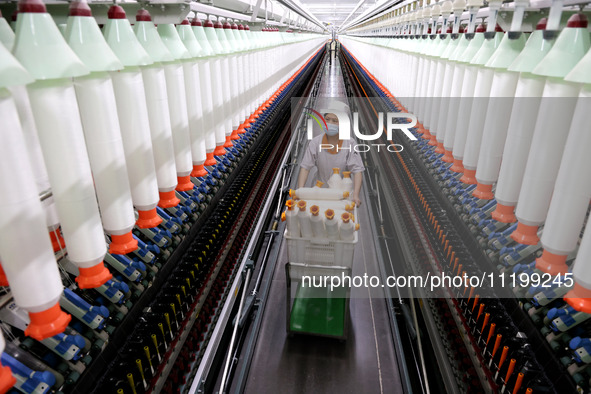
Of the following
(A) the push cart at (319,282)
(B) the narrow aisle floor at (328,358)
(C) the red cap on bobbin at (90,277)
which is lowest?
(B) the narrow aisle floor at (328,358)

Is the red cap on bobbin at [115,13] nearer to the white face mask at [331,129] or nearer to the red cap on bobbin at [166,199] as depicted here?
the red cap on bobbin at [166,199]

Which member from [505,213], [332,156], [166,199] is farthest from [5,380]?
[332,156]

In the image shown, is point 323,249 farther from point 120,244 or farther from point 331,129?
point 120,244

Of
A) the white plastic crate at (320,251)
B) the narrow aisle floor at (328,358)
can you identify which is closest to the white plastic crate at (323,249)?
the white plastic crate at (320,251)

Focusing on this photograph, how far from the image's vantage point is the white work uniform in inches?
160

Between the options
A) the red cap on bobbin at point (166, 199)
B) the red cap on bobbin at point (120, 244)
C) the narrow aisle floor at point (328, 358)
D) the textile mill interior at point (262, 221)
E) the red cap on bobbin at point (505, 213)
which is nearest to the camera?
the textile mill interior at point (262, 221)

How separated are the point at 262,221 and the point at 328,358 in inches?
81.3

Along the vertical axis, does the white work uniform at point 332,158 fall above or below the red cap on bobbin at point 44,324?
below

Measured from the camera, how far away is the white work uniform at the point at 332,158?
4.05m

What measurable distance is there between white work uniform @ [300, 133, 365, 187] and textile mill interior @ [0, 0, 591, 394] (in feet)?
0.08

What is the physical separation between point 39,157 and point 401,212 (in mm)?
4265

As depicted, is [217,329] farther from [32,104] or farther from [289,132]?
[289,132]

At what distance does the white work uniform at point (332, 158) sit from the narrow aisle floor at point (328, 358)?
147 centimetres

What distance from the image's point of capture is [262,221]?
4.96 meters
